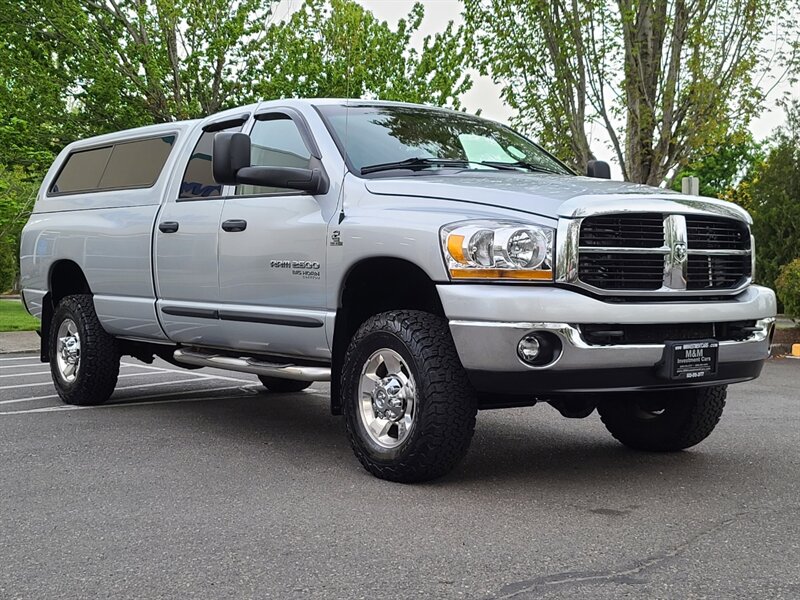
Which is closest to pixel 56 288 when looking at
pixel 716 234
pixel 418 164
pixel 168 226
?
pixel 168 226

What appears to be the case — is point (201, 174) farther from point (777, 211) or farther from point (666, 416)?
point (777, 211)

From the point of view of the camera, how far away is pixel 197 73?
25.4m

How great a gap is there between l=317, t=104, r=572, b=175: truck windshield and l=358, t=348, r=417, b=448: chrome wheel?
1.17 metres

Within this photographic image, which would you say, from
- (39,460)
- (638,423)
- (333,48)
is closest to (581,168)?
(333,48)

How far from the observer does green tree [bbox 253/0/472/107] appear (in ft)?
84.1

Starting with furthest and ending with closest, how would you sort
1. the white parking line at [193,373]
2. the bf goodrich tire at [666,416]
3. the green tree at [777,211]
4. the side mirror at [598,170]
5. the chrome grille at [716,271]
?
1. the green tree at [777,211]
2. the white parking line at [193,373]
3. the side mirror at [598,170]
4. the bf goodrich tire at [666,416]
5. the chrome grille at [716,271]

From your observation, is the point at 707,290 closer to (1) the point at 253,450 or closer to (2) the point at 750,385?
(1) the point at 253,450

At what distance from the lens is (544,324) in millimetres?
4895

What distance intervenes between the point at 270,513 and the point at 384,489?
73 cm

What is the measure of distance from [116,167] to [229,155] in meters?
2.67

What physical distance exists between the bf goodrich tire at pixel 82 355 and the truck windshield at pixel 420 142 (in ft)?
9.59

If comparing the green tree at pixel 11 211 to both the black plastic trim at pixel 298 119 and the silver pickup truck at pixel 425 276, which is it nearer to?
the silver pickup truck at pixel 425 276

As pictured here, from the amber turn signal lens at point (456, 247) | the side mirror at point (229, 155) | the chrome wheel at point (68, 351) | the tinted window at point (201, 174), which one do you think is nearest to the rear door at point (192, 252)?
the tinted window at point (201, 174)

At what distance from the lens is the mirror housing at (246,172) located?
584 centimetres
